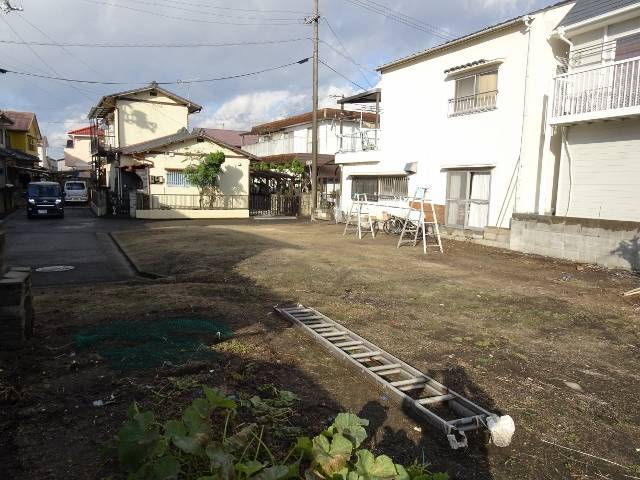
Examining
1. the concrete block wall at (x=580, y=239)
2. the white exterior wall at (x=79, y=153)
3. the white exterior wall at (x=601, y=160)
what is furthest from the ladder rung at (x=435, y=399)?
the white exterior wall at (x=79, y=153)

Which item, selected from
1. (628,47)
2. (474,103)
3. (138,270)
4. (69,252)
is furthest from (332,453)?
(474,103)

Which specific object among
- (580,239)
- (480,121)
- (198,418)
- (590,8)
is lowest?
(198,418)

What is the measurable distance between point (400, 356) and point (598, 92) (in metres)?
10.3

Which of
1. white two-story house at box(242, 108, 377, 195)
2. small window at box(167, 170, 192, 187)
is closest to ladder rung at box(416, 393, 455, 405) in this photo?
small window at box(167, 170, 192, 187)

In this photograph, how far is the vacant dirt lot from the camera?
3041mm

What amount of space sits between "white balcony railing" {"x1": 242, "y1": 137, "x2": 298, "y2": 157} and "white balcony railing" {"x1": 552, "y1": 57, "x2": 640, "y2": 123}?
876 inches

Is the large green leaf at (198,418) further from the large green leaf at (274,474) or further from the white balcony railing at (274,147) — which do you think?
the white balcony railing at (274,147)

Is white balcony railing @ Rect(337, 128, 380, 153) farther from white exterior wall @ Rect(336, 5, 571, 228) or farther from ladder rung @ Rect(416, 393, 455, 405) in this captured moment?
ladder rung @ Rect(416, 393, 455, 405)

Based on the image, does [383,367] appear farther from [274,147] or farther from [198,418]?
[274,147]

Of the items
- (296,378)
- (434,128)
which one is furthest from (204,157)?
(296,378)

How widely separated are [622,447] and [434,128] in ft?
46.9

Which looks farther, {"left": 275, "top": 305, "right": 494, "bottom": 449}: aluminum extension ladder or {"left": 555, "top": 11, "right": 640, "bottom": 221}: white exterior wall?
{"left": 555, "top": 11, "right": 640, "bottom": 221}: white exterior wall

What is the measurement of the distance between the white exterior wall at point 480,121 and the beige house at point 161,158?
10.1m

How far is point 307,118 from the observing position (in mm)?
31984
